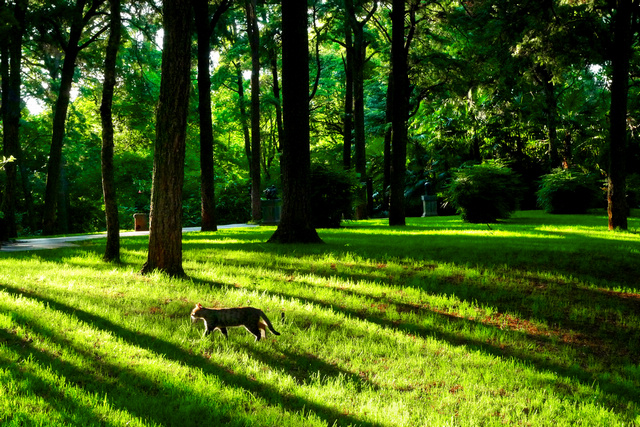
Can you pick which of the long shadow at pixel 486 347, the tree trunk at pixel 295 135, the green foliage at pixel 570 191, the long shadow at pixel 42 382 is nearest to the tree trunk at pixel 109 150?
the tree trunk at pixel 295 135

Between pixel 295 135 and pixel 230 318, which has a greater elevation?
pixel 295 135

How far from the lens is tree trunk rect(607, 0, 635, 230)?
1390 centimetres

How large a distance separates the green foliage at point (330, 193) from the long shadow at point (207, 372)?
38.9ft

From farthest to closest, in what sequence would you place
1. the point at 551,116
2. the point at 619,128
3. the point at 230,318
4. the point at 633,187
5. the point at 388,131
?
the point at 633,187 < the point at 551,116 < the point at 388,131 < the point at 619,128 < the point at 230,318

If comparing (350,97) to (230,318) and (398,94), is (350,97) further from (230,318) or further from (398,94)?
(230,318)

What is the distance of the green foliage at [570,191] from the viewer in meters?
24.2

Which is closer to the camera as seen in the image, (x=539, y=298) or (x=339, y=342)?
(x=339, y=342)

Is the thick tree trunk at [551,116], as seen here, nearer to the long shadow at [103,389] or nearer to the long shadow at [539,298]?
the long shadow at [539,298]

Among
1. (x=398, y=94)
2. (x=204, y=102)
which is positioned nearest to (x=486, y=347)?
(x=398, y=94)

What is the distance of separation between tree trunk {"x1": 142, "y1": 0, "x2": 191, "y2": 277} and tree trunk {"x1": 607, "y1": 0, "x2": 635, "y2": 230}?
11493mm

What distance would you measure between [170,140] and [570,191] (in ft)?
70.5

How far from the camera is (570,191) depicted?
2455 cm

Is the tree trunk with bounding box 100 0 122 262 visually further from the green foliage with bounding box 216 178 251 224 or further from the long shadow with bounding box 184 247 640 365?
the green foliage with bounding box 216 178 251 224

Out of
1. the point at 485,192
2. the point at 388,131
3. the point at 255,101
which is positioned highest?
the point at 255,101
